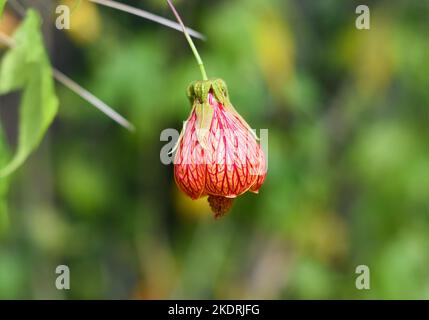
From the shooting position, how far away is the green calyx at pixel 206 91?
3.28 feet

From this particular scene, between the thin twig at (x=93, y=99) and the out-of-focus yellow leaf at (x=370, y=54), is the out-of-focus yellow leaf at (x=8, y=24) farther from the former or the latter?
the out-of-focus yellow leaf at (x=370, y=54)

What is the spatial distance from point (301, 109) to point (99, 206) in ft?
1.88

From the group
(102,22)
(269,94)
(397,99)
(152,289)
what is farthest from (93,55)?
(397,99)

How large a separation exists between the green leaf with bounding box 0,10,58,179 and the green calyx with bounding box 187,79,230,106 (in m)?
0.15

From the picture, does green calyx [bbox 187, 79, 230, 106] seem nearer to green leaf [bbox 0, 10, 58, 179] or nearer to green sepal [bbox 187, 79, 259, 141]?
green sepal [bbox 187, 79, 259, 141]

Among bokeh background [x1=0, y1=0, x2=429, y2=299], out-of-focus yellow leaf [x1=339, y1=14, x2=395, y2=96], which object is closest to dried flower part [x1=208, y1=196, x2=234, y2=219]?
bokeh background [x1=0, y1=0, x2=429, y2=299]

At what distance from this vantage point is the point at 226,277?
2.32 meters

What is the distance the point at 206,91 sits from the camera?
3.28 feet

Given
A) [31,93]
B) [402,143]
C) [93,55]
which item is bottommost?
[31,93]

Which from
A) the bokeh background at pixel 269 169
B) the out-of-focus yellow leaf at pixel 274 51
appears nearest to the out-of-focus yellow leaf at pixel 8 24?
the bokeh background at pixel 269 169

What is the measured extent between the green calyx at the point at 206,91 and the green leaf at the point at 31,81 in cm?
15

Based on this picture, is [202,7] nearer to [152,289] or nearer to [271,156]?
[271,156]

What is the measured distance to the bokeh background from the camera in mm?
2234

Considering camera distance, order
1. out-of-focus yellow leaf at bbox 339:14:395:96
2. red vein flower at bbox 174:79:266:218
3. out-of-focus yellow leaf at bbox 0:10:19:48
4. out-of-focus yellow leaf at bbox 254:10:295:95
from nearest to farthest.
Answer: red vein flower at bbox 174:79:266:218 → out-of-focus yellow leaf at bbox 0:10:19:48 → out-of-focus yellow leaf at bbox 254:10:295:95 → out-of-focus yellow leaf at bbox 339:14:395:96
